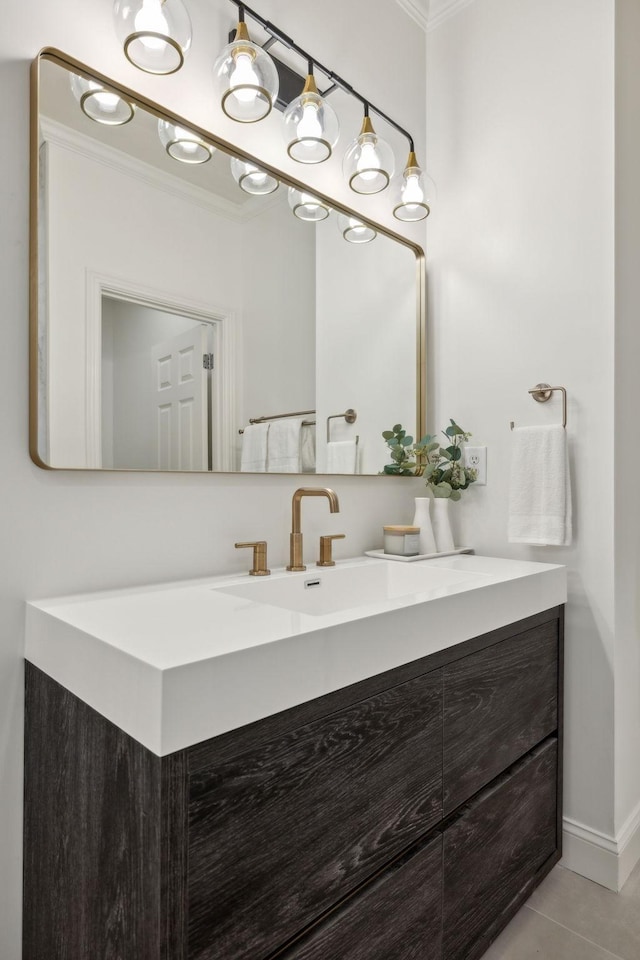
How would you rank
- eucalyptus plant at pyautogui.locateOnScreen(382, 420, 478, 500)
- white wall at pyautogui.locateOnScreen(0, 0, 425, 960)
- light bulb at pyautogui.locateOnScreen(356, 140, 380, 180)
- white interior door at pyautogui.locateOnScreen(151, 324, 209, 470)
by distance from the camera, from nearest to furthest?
white wall at pyautogui.locateOnScreen(0, 0, 425, 960)
white interior door at pyautogui.locateOnScreen(151, 324, 209, 470)
light bulb at pyautogui.locateOnScreen(356, 140, 380, 180)
eucalyptus plant at pyautogui.locateOnScreen(382, 420, 478, 500)

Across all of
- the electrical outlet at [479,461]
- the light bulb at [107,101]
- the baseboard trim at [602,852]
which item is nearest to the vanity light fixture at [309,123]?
the light bulb at [107,101]

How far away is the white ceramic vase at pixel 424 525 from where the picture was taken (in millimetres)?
1720

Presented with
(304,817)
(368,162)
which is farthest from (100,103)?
(304,817)

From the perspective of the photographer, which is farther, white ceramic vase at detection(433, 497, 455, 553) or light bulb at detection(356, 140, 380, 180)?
white ceramic vase at detection(433, 497, 455, 553)

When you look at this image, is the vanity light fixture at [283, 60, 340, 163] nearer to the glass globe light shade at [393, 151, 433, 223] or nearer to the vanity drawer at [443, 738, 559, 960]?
the glass globe light shade at [393, 151, 433, 223]

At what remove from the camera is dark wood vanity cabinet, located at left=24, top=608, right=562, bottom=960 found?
2.37 feet

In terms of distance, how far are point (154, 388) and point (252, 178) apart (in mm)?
617

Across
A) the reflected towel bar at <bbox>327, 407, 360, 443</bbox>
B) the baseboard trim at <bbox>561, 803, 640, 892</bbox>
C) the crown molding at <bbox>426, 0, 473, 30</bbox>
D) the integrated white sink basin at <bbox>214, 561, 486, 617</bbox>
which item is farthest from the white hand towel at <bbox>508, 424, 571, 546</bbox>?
the crown molding at <bbox>426, 0, 473, 30</bbox>

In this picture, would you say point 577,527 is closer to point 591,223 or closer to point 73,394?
point 591,223

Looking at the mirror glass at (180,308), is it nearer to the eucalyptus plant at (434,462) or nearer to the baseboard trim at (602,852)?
the eucalyptus plant at (434,462)

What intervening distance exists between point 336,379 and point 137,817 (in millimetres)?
1221

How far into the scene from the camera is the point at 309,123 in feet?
4.62

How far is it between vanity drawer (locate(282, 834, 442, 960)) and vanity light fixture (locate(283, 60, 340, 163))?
1.59m

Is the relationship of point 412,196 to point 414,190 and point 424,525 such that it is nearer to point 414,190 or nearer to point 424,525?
point 414,190
